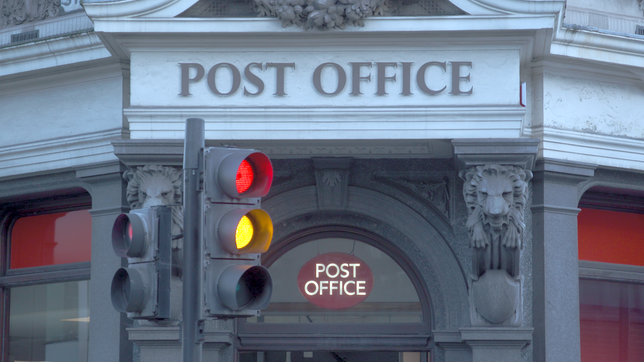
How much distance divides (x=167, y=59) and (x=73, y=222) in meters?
2.78

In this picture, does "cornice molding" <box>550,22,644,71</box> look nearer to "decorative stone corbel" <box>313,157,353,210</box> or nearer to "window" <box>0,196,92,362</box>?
"decorative stone corbel" <box>313,157,353,210</box>

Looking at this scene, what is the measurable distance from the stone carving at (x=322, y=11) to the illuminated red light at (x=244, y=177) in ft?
10.5

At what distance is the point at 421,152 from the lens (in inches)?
335

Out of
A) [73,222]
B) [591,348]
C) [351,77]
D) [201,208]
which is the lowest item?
[591,348]

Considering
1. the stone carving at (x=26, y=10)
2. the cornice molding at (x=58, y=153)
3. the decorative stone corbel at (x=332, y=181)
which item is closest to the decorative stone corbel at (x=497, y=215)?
the decorative stone corbel at (x=332, y=181)

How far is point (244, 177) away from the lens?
462 cm

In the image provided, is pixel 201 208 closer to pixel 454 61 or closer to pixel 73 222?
pixel 454 61

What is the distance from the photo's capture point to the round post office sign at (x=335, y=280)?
8914mm

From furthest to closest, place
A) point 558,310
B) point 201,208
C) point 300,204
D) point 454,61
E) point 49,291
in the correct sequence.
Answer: point 49,291 < point 300,204 < point 558,310 < point 454,61 < point 201,208

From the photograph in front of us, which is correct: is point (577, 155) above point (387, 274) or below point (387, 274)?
above

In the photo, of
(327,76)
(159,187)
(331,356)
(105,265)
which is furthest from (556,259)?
(105,265)

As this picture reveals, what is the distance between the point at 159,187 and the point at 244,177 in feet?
10.8

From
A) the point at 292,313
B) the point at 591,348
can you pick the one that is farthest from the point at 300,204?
the point at 591,348

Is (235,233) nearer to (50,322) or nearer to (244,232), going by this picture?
(244,232)
